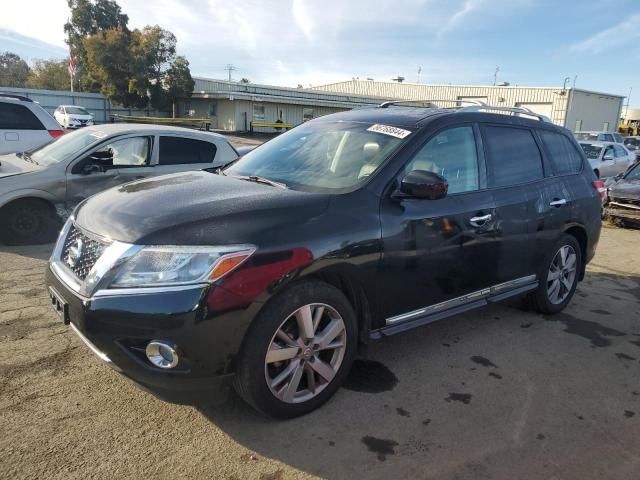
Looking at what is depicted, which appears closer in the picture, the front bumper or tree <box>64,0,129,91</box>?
the front bumper

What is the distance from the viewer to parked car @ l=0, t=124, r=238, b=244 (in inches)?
235

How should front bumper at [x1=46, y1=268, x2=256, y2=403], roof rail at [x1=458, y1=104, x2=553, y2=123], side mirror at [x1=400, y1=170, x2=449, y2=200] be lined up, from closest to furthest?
front bumper at [x1=46, y1=268, x2=256, y2=403] → side mirror at [x1=400, y1=170, x2=449, y2=200] → roof rail at [x1=458, y1=104, x2=553, y2=123]

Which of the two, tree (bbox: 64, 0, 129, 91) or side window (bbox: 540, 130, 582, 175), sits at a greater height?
tree (bbox: 64, 0, 129, 91)

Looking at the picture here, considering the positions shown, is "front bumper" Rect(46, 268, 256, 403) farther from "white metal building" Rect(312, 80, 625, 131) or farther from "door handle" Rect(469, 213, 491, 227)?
"white metal building" Rect(312, 80, 625, 131)

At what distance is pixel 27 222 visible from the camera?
6102mm

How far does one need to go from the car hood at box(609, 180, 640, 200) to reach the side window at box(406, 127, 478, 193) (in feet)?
24.4

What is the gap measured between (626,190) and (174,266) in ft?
32.8

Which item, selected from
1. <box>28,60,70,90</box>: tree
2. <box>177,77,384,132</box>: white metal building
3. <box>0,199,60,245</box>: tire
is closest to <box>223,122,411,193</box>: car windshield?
<box>0,199,60,245</box>: tire

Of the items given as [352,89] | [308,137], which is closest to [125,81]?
[352,89]

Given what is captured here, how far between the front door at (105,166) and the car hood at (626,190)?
880cm

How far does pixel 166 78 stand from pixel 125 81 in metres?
3.32

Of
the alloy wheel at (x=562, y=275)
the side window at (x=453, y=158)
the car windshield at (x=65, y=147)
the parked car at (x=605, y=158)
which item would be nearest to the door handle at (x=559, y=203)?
the alloy wheel at (x=562, y=275)

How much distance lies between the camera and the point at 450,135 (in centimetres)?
367

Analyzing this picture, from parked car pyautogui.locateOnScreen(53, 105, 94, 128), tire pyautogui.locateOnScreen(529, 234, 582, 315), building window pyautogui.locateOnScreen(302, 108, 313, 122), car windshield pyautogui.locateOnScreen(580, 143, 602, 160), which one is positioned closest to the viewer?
tire pyautogui.locateOnScreen(529, 234, 582, 315)
